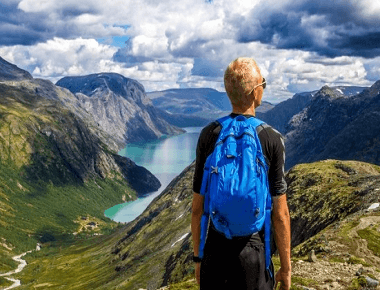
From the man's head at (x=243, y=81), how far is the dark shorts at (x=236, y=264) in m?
3.42

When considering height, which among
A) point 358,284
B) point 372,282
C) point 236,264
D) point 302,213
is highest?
point 236,264

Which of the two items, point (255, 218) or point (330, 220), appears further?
point (330, 220)

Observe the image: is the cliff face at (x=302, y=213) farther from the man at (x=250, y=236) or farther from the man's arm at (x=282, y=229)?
the man at (x=250, y=236)

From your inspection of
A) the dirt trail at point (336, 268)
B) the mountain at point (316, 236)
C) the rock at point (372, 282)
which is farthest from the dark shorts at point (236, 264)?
the rock at point (372, 282)

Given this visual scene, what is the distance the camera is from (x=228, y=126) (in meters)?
9.84

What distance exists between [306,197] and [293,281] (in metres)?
62.3

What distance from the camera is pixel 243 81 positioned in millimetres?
10008

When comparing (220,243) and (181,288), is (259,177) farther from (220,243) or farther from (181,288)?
(181,288)

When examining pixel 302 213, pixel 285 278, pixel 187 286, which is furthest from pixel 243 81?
pixel 302 213

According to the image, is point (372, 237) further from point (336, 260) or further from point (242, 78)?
point (242, 78)

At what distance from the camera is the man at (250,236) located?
31.8ft

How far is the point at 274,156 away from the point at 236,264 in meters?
2.84

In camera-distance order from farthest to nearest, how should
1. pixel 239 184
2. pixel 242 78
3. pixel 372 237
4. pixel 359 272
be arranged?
pixel 372 237 → pixel 359 272 → pixel 242 78 → pixel 239 184

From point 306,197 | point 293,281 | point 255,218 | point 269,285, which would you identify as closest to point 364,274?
point 293,281
